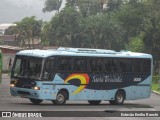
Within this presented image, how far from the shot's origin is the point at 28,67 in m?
26.0

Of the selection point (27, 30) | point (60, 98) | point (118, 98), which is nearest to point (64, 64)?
point (60, 98)

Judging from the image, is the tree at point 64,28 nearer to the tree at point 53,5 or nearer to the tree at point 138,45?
the tree at point 138,45

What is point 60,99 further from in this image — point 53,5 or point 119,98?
point 53,5

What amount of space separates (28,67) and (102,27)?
86133 mm

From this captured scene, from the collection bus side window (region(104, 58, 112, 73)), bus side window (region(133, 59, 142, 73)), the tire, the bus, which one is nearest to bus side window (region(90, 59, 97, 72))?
the bus

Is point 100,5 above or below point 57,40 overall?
above

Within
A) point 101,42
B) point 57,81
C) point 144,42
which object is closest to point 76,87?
point 57,81

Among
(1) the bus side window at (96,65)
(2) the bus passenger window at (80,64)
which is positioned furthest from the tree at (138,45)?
(2) the bus passenger window at (80,64)

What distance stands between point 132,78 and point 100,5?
106 m

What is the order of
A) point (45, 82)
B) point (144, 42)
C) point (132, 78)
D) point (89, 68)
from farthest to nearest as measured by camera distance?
point (144, 42), point (132, 78), point (89, 68), point (45, 82)

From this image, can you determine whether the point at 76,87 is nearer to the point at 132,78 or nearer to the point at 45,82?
the point at 45,82

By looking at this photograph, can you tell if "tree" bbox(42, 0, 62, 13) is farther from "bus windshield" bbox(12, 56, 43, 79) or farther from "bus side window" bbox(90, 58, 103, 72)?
"bus windshield" bbox(12, 56, 43, 79)

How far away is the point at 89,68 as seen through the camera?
91.7 feet

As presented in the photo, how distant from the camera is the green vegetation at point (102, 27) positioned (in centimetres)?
8269
